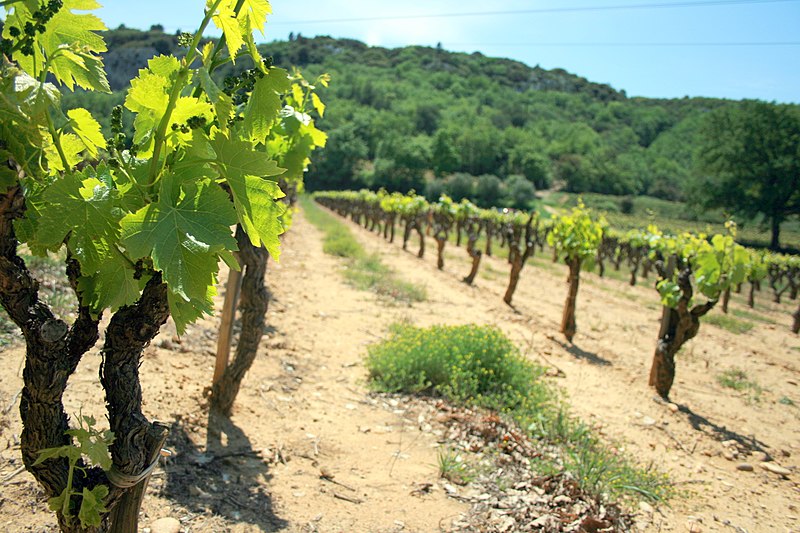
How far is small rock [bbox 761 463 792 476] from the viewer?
5000 mm

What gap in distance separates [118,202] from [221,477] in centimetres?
247

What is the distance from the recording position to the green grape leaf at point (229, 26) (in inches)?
59.5

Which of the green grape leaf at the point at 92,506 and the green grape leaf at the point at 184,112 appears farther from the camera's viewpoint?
the green grape leaf at the point at 92,506

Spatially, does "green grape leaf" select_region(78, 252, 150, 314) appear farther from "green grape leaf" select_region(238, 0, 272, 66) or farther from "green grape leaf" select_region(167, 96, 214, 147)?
"green grape leaf" select_region(238, 0, 272, 66)

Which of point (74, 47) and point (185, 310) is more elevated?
point (74, 47)

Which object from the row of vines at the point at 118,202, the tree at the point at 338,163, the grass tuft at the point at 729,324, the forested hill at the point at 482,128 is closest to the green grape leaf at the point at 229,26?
the row of vines at the point at 118,202

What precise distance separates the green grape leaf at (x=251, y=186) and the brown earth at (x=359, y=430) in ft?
6.70

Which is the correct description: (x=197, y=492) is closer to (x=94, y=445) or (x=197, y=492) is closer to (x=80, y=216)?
(x=94, y=445)

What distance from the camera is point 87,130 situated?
67.1 inches

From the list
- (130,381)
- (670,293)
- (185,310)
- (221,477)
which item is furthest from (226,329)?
(670,293)

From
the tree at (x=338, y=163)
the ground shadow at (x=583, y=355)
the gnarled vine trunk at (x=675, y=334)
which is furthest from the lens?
the tree at (x=338, y=163)

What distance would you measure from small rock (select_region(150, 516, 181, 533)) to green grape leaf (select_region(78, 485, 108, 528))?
3.48 feet

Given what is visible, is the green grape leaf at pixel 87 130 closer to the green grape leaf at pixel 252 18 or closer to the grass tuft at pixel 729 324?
the green grape leaf at pixel 252 18

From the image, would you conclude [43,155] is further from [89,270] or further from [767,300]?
[767,300]
